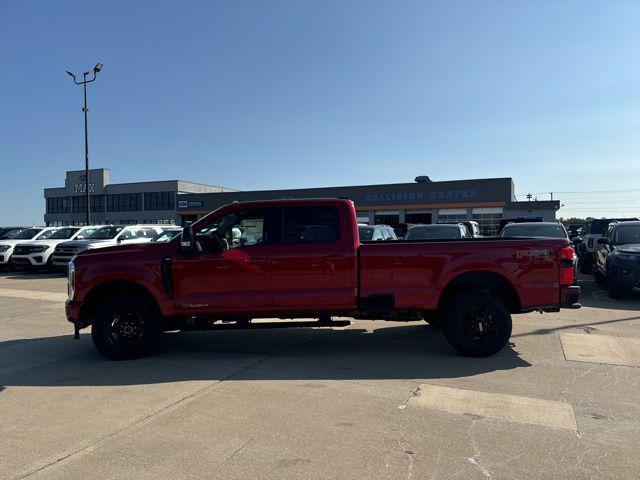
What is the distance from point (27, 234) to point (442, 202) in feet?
103

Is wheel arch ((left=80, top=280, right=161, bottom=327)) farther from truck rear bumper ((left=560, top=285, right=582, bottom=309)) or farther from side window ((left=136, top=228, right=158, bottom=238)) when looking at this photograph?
side window ((left=136, top=228, right=158, bottom=238))

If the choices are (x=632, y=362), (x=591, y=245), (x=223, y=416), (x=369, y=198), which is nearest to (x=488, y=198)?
(x=369, y=198)

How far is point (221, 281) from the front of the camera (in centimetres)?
642

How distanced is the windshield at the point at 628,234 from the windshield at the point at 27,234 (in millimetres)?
22189

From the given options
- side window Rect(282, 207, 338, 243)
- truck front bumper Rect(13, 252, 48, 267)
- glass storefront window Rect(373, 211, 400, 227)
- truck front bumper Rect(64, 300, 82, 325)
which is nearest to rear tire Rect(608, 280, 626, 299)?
side window Rect(282, 207, 338, 243)

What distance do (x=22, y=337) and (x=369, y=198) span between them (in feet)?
128

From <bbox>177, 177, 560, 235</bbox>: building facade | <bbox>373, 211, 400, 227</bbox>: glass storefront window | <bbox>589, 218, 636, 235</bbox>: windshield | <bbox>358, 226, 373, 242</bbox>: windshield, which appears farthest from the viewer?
<bbox>373, 211, 400, 227</bbox>: glass storefront window

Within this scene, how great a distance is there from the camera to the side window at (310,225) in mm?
6547

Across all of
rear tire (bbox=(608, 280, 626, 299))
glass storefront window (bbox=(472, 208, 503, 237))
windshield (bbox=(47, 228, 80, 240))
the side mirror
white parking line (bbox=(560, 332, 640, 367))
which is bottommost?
white parking line (bbox=(560, 332, 640, 367))

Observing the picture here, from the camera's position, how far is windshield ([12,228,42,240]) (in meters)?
21.9

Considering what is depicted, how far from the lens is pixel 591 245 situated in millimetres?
16859

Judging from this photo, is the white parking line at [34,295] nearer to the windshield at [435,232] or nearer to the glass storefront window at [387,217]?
the windshield at [435,232]

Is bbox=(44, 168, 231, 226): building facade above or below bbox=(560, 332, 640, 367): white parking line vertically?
above

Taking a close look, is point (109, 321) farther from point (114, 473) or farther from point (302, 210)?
point (114, 473)
